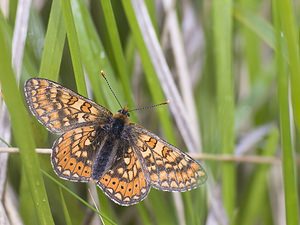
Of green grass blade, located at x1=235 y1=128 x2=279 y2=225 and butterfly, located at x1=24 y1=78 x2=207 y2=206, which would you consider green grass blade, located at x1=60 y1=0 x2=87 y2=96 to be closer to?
butterfly, located at x1=24 y1=78 x2=207 y2=206

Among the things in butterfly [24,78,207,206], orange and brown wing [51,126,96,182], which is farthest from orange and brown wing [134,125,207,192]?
orange and brown wing [51,126,96,182]

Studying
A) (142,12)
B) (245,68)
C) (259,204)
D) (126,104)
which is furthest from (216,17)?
(259,204)

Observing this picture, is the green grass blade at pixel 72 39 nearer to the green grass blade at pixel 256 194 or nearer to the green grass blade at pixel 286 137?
the green grass blade at pixel 286 137

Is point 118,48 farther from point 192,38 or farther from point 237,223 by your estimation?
point 237,223

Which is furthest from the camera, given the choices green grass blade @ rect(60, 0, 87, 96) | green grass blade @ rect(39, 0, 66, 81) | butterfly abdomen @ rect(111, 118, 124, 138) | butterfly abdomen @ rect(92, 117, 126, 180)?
butterfly abdomen @ rect(111, 118, 124, 138)

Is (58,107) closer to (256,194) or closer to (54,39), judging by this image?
(54,39)
